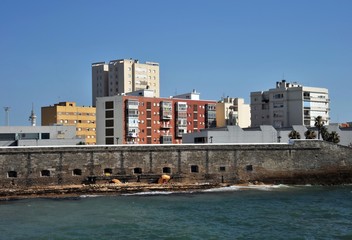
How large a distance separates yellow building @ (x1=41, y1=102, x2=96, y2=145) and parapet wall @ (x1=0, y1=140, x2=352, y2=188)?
217ft

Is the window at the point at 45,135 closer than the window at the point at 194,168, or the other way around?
the window at the point at 194,168

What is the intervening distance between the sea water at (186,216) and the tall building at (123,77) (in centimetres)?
8708

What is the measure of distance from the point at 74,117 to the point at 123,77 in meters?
18.4

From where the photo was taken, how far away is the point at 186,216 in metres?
34.4

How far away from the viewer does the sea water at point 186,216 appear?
2902cm

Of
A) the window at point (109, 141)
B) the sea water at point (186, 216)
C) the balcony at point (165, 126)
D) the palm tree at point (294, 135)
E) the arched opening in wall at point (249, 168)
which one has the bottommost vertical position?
the sea water at point (186, 216)

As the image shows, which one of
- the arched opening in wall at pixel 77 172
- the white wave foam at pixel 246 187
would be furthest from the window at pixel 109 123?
the white wave foam at pixel 246 187

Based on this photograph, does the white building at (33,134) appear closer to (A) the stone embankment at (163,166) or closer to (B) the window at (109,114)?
(B) the window at (109,114)

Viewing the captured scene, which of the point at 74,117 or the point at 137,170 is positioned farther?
the point at 74,117

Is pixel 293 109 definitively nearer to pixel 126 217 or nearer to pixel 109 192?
pixel 109 192

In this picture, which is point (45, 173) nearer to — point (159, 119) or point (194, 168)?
point (194, 168)

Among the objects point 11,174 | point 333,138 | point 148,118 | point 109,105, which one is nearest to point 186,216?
point 11,174

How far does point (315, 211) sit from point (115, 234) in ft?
49.7

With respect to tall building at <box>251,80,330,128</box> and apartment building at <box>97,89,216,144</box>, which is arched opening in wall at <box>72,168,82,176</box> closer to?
apartment building at <box>97,89,216,144</box>
